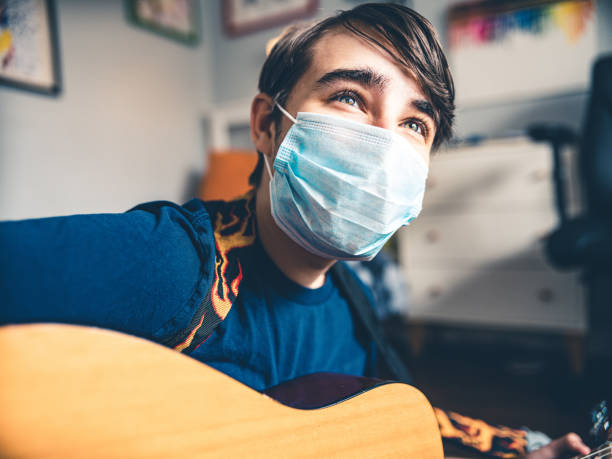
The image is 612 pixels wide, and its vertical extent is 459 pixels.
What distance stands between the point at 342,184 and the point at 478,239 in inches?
60.2

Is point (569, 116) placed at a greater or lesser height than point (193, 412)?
greater

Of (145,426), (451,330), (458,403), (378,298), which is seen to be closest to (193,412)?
(145,426)

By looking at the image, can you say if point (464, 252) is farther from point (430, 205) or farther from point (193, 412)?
point (193, 412)

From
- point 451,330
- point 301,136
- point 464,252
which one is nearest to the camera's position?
point 301,136

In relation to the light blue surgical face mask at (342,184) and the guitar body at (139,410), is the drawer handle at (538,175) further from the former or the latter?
the guitar body at (139,410)

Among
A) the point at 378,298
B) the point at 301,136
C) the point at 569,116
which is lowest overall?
the point at 378,298

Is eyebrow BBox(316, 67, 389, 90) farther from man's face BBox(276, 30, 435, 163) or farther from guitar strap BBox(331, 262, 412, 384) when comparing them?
guitar strap BBox(331, 262, 412, 384)

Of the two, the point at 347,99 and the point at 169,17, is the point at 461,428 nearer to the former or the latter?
the point at 347,99

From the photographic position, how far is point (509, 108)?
7.49 ft

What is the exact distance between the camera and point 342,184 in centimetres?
62

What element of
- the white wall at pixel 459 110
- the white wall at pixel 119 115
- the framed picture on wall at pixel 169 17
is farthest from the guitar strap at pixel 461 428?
the framed picture on wall at pixel 169 17

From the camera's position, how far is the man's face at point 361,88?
2.05 ft

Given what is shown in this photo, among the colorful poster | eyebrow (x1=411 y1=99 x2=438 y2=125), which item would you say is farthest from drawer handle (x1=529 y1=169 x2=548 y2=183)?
eyebrow (x1=411 y1=99 x2=438 y2=125)

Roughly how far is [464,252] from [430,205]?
256mm
